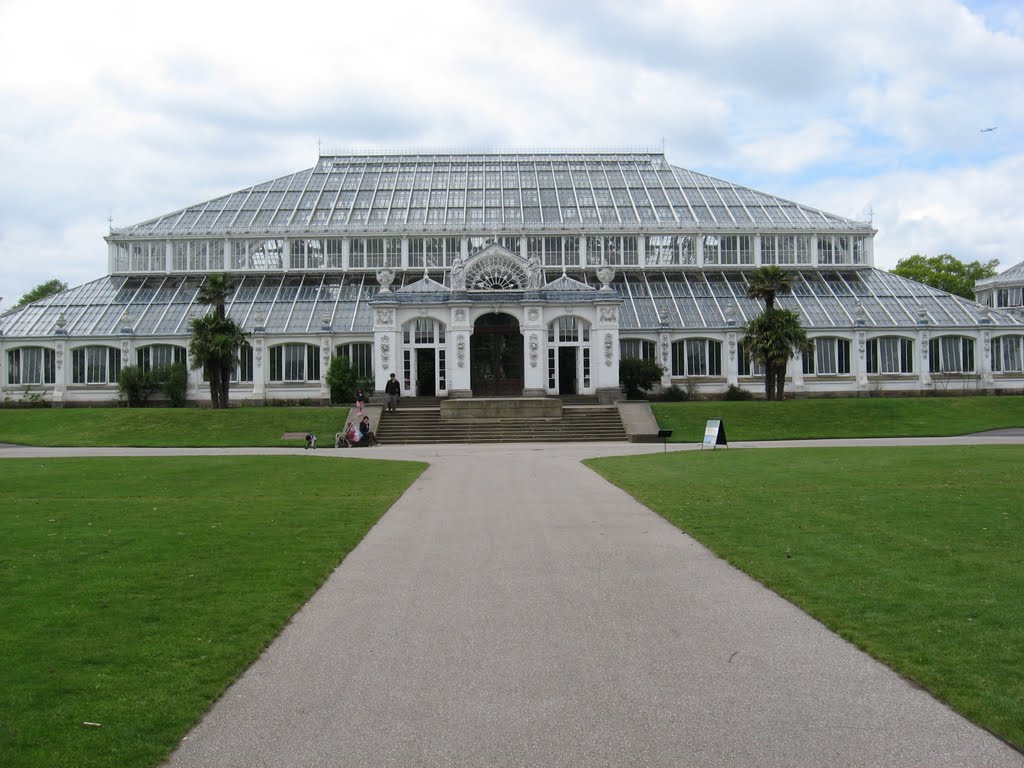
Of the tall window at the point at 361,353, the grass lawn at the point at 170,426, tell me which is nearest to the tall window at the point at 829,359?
the tall window at the point at 361,353

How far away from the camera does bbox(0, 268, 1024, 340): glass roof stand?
178 feet

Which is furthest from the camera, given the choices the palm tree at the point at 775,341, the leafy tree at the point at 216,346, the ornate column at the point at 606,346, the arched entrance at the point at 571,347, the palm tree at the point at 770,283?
the arched entrance at the point at 571,347

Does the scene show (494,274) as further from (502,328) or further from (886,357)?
(886,357)

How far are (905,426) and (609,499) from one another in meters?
27.1

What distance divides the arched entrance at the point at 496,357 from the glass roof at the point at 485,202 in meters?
10.9

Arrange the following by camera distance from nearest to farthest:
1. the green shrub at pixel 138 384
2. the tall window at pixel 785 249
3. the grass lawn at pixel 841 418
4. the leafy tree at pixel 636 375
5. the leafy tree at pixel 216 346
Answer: the grass lawn at pixel 841 418
the leafy tree at pixel 216 346
the leafy tree at pixel 636 375
the green shrub at pixel 138 384
the tall window at pixel 785 249

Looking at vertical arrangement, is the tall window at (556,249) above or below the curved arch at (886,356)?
above

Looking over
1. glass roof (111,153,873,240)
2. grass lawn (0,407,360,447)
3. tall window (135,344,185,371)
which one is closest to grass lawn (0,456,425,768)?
grass lawn (0,407,360,447)

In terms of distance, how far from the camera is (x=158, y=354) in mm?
53938

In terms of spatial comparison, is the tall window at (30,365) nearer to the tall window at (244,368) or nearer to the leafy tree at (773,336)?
the tall window at (244,368)

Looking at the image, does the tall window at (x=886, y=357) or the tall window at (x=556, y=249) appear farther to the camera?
the tall window at (x=556, y=249)

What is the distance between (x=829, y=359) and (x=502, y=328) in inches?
847

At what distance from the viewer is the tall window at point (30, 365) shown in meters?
53.7

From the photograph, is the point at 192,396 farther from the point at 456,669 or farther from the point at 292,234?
the point at 456,669
